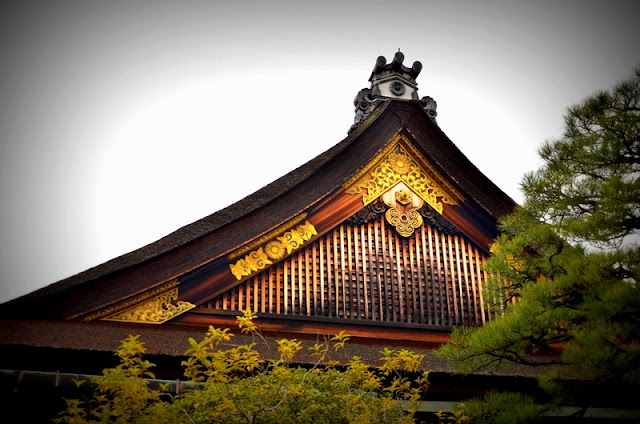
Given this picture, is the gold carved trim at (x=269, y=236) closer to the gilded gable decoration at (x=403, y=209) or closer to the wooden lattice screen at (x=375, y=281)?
the wooden lattice screen at (x=375, y=281)

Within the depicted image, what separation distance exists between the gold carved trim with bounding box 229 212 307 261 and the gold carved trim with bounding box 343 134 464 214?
83 cm

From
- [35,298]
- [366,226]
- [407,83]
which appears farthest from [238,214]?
[407,83]

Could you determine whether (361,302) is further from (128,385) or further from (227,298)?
(128,385)

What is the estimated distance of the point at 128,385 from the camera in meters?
4.89

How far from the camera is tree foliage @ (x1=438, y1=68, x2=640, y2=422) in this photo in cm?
534

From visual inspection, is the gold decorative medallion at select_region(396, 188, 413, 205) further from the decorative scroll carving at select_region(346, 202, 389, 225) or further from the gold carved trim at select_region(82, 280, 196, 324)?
the gold carved trim at select_region(82, 280, 196, 324)

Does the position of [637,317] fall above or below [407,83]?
below

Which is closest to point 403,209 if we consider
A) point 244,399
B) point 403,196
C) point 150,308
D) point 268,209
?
point 403,196

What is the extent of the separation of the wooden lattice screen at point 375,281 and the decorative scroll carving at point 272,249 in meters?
0.10

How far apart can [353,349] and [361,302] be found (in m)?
0.79

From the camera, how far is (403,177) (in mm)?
8234

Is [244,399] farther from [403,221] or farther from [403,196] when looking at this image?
[403,196]

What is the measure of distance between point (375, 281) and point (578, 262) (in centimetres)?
252

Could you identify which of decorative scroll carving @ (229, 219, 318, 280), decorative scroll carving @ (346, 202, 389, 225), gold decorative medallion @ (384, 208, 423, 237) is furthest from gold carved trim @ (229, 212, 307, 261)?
gold decorative medallion @ (384, 208, 423, 237)
